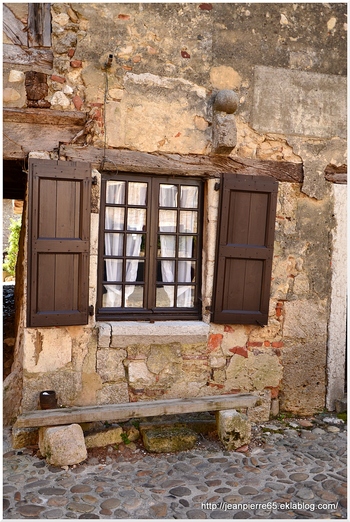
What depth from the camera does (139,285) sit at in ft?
15.2

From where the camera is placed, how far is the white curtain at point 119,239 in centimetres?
454

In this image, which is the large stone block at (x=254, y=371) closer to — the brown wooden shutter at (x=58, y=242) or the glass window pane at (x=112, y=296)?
the glass window pane at (x=112, y=296)

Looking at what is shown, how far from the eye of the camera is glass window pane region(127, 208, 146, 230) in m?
4.58

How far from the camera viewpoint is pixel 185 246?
4.77 meters

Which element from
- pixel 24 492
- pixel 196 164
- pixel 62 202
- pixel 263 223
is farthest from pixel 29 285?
pixel 263 223

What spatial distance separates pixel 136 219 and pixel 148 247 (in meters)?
0.30

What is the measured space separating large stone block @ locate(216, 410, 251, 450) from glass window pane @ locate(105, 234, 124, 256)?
1.87 m

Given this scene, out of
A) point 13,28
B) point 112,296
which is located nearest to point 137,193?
point 112,296

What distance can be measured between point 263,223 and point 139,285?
56.0 inches

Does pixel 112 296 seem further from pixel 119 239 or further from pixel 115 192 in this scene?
pixel 115 192

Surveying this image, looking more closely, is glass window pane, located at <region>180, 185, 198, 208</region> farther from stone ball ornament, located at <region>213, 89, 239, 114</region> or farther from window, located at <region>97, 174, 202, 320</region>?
stone ball ornament, located at <region>213, 89, 239, 114</region>

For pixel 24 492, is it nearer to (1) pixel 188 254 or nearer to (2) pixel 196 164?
(1) pixel 188 254

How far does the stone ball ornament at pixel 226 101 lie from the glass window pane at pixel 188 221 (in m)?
1.07

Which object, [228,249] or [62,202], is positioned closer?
[62,202]
